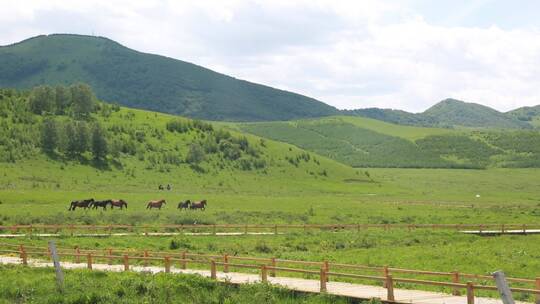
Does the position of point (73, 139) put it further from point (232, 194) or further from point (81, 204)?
point (81, 204)

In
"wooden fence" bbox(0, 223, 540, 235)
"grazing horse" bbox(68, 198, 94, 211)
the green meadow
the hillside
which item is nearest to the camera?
the green meadow

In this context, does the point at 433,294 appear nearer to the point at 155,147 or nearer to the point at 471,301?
the point at 471,301

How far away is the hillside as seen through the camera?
117m

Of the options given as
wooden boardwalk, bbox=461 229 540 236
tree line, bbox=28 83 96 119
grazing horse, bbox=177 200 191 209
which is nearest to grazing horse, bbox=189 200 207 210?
grazing horse, bbox=177 200 191 209

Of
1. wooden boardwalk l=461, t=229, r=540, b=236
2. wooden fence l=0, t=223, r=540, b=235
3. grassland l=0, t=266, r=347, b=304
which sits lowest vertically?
wooden boardwalk l=461, t=229, r=540, b=236

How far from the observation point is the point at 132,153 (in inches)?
5330

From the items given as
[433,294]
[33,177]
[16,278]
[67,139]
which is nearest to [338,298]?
[433,294]

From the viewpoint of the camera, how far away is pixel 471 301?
22.2m

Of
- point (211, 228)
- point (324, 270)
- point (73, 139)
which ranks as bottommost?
point (211, 228)

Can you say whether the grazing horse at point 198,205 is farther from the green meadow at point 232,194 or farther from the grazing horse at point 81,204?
the grazing horse at point 81,204

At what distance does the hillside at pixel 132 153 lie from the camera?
117m

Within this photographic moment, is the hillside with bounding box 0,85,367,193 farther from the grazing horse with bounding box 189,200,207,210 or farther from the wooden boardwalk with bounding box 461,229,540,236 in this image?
the wooden boardwalk with bounding box 461,229,540,236

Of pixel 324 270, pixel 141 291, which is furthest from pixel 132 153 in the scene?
pixel 324 270

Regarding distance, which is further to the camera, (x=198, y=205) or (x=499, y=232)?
(x=198, y=205)
